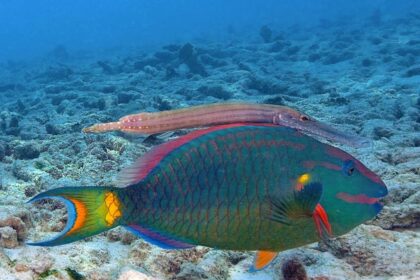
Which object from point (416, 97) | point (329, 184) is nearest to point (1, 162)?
point (329, 184)

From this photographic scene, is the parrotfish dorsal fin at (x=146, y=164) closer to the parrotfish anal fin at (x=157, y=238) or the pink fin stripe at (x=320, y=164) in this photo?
the parrotfish anal fin at (x=157, y=238)

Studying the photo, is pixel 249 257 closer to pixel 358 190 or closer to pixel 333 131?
pixel 333 131

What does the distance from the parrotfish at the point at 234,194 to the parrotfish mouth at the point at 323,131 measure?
1.32m

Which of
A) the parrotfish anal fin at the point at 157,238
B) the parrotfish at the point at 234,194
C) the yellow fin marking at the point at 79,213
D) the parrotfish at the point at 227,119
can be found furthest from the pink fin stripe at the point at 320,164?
the parrotfish at the point at 227,119

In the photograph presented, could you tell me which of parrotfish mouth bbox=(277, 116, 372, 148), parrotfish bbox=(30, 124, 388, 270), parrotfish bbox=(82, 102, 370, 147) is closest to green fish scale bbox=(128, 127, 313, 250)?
parrotfish bbox=(30, 124, 388, 270)

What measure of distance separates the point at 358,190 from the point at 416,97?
28.5 feet

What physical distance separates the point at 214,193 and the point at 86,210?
53 cm

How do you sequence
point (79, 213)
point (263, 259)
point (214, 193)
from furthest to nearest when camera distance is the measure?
point (263, 259), point (214, 193), point (79, 213)

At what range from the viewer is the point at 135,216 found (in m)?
1.80

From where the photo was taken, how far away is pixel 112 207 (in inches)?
69.2

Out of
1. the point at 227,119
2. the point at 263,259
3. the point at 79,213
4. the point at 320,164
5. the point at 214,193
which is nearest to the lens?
the point at 79,213

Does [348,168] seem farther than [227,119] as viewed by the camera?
No

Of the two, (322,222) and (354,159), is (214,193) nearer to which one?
(322,222)

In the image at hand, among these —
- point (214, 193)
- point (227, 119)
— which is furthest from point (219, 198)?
point (227, 119)
